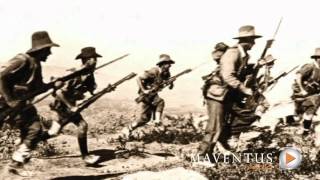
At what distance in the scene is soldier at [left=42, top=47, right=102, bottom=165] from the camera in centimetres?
1018

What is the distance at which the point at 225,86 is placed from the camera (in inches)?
359

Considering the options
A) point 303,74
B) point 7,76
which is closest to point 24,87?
point 7,76

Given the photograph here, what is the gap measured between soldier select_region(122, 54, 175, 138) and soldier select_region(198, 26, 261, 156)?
4.14 metres

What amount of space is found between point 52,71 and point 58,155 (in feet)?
55.9

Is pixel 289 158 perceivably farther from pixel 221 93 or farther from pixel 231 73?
pixel 231 73

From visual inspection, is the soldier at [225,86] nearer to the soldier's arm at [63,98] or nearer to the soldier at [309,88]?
the soldier's arm at [63,98]

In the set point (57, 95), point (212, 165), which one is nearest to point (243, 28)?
point (212, 165)

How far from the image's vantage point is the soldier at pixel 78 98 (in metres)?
10.2

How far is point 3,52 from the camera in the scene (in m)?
30.1

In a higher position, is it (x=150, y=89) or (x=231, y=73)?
(x=231, y=73)

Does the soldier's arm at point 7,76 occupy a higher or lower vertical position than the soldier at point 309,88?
higher

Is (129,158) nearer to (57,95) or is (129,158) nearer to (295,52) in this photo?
(57,95)

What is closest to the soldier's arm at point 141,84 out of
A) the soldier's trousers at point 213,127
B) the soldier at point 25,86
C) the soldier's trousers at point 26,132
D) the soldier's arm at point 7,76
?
the soldier's trousers at point 213,127

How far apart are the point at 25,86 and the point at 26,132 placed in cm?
66
